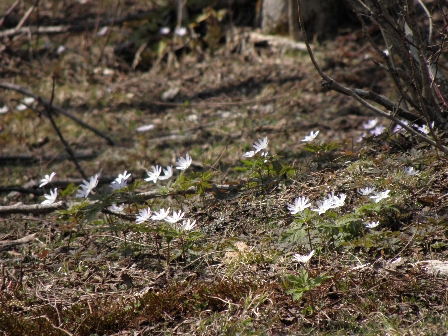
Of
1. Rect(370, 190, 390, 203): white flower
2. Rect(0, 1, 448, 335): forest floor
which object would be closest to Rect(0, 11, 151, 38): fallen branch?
Rect(0, 1, 448, 335): forest floor

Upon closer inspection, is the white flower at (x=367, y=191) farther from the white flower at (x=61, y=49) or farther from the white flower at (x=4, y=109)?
the white flower at (x=61, y=49)

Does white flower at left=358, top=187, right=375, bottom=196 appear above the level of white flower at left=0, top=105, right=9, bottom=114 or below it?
above

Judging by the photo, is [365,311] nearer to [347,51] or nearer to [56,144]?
[56,144]

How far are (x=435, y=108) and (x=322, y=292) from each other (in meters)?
1.64

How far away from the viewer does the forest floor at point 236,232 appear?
8.09 feet

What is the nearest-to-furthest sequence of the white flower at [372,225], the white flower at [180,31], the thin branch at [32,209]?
the white flower at [372,225], the thin branch at [32,209], the white flower at [180,31]

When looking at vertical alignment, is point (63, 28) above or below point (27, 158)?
above

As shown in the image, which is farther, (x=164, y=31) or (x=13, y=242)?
(x=164, y=31)

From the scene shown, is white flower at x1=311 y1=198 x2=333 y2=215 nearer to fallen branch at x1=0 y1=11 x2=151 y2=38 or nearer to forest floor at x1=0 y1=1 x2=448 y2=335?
forest floor at x1=0 y1=1 x2=448 y2=335

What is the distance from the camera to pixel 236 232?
3.20 meters

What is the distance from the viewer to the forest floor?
2467mm

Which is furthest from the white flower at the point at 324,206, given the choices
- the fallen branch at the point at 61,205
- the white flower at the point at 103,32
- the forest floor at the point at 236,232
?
the white flower at the point at 103,32

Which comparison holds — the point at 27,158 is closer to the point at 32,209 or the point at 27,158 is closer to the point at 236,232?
the point at 32,209

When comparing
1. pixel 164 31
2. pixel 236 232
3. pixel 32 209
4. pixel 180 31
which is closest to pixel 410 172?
pixel 236 232
